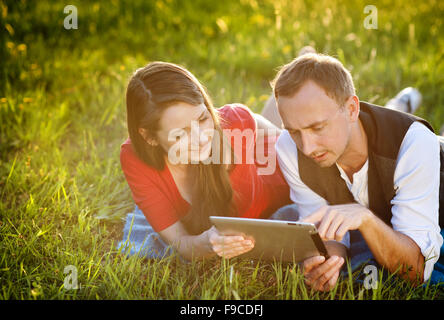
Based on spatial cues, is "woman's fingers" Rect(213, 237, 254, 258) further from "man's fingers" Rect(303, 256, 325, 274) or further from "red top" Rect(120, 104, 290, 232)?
"red top" Rect(120, 104, 290, 232)

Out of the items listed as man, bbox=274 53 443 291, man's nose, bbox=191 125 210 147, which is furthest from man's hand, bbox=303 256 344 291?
man's nose, bbox=191 125 210 147

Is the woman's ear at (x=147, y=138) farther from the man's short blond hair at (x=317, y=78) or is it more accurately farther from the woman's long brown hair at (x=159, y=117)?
the man's short blond hair at (x=317, y=78)

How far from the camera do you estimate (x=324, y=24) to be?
5.55 metres

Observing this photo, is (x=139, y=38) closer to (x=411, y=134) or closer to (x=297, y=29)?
Answer: (x=297, y=29)

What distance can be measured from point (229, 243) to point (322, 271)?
0.47 meters

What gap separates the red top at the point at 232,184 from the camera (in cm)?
270

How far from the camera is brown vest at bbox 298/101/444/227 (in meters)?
2.35

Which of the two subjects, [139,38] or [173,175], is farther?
[139,38]

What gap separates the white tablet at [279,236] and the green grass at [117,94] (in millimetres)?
103

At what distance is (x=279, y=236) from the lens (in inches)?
83.4

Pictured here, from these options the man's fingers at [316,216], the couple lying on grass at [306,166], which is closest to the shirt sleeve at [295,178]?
the couple lying on grass at [306,166]

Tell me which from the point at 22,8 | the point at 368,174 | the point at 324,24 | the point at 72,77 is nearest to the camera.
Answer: the point at 368,174

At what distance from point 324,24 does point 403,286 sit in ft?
12.8
